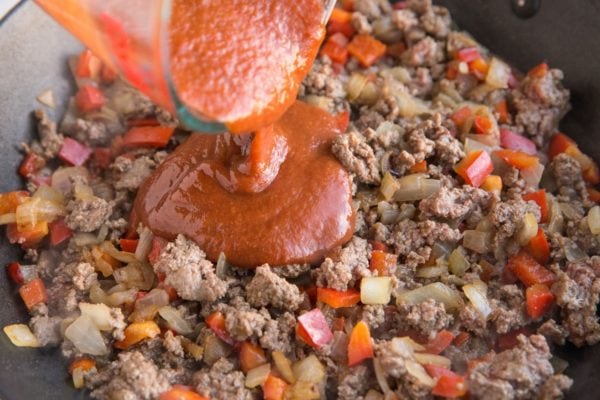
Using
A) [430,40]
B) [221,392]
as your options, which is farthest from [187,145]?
[430,40]

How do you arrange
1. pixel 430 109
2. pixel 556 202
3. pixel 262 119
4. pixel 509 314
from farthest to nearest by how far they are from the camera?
pixel 430 109, pixel 556 202, pixel 509 314, pixel 262 119

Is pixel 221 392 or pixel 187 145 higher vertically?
pixel 187 145

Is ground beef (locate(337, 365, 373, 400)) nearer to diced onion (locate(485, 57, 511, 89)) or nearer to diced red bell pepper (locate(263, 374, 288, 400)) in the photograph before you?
diced red bell pepper (locate(263, 374, 288, 400))

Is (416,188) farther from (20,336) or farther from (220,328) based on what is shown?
(20,336)

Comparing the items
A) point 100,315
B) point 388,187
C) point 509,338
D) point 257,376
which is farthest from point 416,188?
point 100,315

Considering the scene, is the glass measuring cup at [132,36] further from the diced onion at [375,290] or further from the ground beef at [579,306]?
the ground beef at [579,306]

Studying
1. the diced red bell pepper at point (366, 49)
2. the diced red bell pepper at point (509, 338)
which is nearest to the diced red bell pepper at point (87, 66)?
the diced red bell pepper at point (366, 49)

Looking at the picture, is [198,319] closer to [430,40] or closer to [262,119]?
[262,119]
